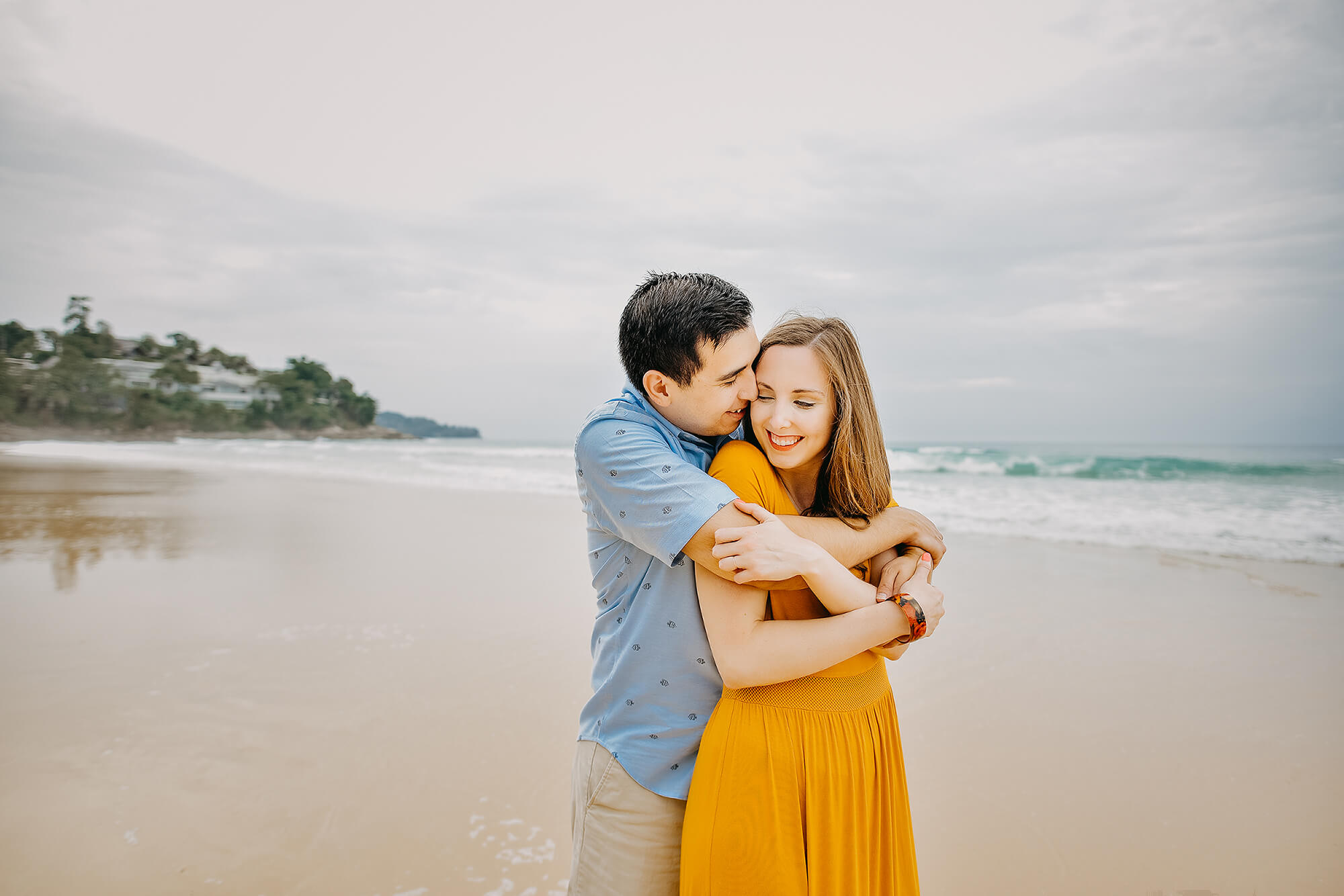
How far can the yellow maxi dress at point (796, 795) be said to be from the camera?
1.50 m

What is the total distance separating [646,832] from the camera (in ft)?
5.24

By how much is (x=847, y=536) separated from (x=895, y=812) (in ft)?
2.20

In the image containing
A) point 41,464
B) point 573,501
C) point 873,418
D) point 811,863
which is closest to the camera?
point 811,863

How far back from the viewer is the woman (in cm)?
150

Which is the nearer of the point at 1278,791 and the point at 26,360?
the point at 1278,791

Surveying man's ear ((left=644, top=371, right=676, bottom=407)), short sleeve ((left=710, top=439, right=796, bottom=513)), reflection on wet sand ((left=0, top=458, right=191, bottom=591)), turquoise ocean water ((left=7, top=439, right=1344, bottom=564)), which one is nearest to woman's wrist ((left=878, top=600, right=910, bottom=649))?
short sleeve ((left=710, top=439, right=796, bottom=513))

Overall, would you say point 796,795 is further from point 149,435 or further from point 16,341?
point 16,341

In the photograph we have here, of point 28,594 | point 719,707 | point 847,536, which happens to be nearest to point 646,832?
point 719,707

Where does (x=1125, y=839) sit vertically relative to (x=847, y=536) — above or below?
below

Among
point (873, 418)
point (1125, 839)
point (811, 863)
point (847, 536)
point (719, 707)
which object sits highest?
point (873, 418)

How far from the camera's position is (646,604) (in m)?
1.60

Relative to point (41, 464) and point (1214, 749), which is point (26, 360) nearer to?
point (41, 464)

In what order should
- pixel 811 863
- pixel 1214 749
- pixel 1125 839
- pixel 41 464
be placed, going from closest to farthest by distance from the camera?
pixel 811 863 → pixel 1125 839 → pixel 1214 749 → pixel 41 464

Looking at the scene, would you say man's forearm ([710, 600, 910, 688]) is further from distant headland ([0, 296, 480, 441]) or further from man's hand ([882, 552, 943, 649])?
distant headland ([0, 296, 480, 441])
